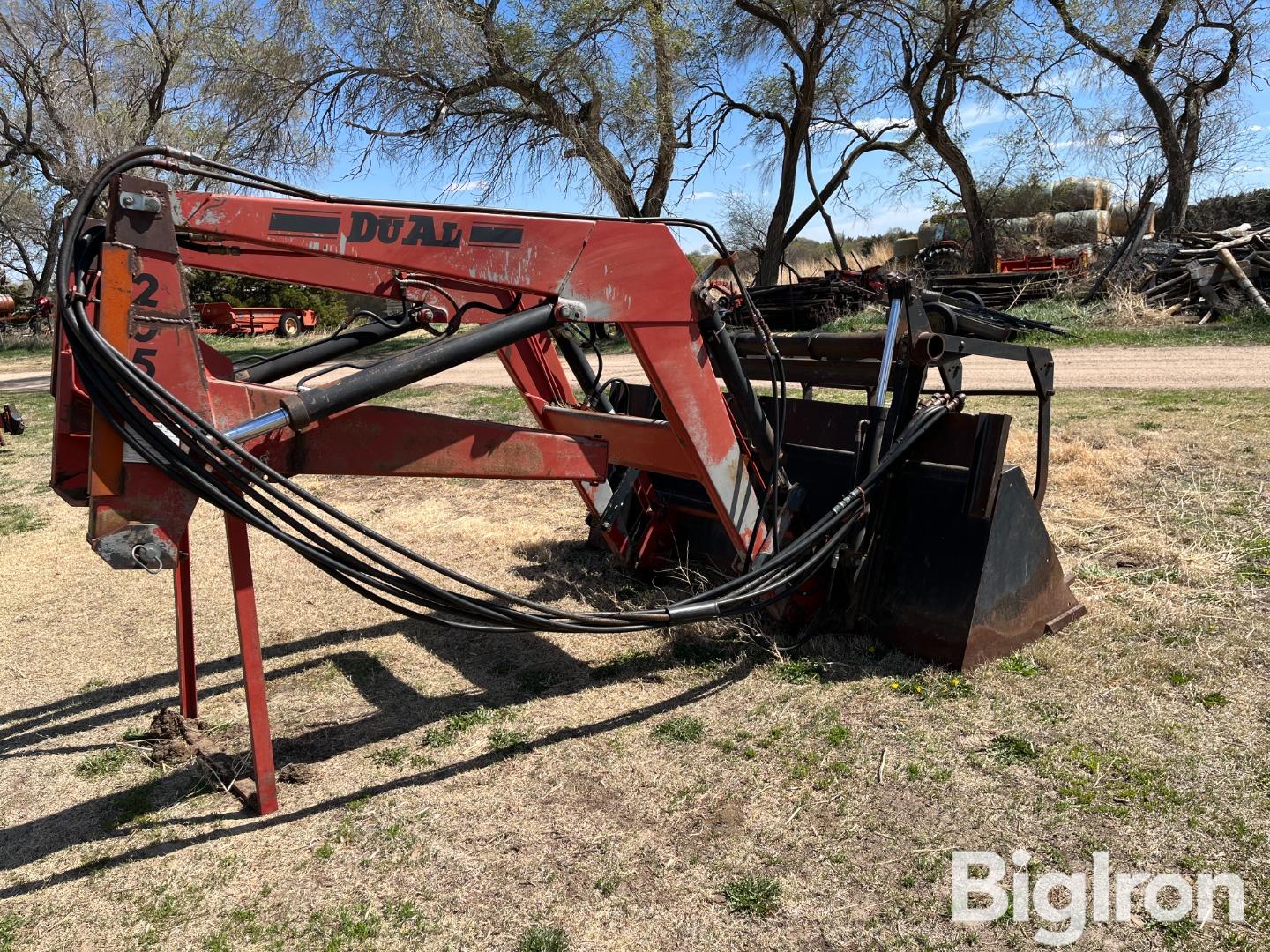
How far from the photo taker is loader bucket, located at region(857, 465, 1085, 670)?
4.03 meters

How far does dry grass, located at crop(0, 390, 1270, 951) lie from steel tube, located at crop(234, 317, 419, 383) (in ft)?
4.66

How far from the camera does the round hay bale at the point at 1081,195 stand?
2783 centimetres

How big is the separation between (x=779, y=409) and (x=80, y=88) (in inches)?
1265

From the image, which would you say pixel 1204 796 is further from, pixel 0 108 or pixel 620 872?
pixel 0 108

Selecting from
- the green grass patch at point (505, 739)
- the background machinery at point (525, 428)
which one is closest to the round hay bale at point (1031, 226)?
the background machinery at point (525, 428)

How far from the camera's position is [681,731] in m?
3.80

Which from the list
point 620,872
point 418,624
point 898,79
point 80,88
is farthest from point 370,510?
point 80,88

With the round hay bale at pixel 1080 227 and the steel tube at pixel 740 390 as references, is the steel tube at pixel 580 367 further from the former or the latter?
the round hay bale at pixel 1080 227

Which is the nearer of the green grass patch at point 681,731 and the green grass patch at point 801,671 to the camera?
the green grass patch at point 681,731

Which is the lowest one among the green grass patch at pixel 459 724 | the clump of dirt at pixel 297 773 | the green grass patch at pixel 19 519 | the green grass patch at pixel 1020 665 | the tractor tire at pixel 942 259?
the green grass patch at pixel 19 519

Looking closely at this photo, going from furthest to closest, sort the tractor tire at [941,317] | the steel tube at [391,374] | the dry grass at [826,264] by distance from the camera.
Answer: the dry grass at [826,264] < the tractor tire at [941,317] < the steel tube at [391,374]

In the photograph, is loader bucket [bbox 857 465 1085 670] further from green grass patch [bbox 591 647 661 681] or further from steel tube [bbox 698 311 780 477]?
green grass patch [bbox 591 647 661 681]

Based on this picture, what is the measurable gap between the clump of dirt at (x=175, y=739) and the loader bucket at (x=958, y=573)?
2.81 meters

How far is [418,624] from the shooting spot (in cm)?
516
